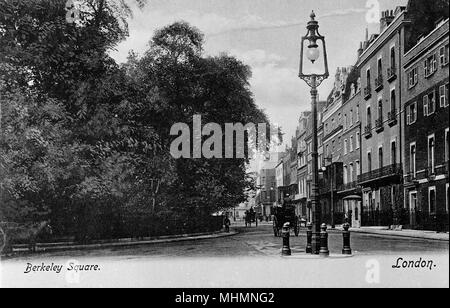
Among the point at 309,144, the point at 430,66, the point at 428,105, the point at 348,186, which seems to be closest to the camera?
the point at 430,66

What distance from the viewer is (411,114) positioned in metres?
23.3

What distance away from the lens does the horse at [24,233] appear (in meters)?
16.0

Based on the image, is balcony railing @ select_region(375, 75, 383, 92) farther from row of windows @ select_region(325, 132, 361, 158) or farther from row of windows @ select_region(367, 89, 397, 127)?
row of windows @ select_region(325, 132, 361, 158)

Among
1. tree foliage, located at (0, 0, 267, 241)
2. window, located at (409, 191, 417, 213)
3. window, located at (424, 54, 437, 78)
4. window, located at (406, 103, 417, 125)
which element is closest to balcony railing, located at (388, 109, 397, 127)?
window, located at (406, 103, 417, 125)

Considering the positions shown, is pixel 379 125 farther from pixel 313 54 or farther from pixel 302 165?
pixel 302 165

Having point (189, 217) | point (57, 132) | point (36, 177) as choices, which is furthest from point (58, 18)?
point (189, 217)

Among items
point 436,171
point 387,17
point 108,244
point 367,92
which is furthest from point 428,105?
point 108,244

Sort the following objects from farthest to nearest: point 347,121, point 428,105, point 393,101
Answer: point 347,121
point 393,101
point 428,105

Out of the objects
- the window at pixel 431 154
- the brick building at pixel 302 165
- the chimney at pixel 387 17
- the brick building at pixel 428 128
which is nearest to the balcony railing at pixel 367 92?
the chimney at pixel 387 17

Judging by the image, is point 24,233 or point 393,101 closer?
point 24,233

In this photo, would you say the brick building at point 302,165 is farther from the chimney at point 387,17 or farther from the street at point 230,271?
the street at point 230,271

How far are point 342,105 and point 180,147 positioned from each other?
30486 millimetres

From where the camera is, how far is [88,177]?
18.0 meters

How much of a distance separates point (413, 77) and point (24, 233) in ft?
47.6
